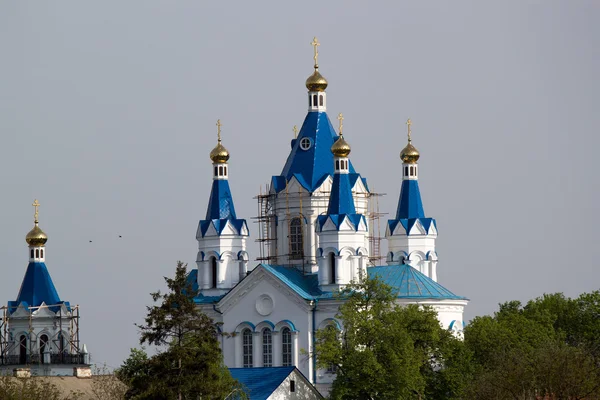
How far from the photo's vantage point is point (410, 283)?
64.6 metres

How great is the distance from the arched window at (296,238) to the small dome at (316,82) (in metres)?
4.90

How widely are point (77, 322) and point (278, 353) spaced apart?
26.7ft

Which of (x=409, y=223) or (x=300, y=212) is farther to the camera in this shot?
(x=409, y=223)

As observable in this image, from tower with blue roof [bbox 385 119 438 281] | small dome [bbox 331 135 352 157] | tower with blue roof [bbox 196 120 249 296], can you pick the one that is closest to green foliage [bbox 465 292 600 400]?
tower with blue roof [bbox 385 119 438 281]

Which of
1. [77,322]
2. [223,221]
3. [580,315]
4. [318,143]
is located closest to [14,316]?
[77,322]

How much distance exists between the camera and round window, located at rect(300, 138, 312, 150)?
6794cm

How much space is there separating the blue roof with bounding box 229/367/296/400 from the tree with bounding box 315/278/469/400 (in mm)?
1603

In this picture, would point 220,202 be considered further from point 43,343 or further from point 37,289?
point 43,343

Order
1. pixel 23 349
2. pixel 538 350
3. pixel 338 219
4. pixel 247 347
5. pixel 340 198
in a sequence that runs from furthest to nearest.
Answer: pixel 23 349
pixel 247 347
pixel 340 198
pixel 338 219
pixel 538 350

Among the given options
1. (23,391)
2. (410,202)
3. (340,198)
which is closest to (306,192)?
(340,198)

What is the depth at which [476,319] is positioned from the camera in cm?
6588

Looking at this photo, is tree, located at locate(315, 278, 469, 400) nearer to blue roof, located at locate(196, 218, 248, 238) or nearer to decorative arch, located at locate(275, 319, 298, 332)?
decorative arch, located at locate(275, 319, 298, 332)

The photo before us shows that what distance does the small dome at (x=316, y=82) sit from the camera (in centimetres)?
6844

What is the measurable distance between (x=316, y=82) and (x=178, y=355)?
20.8 meters
